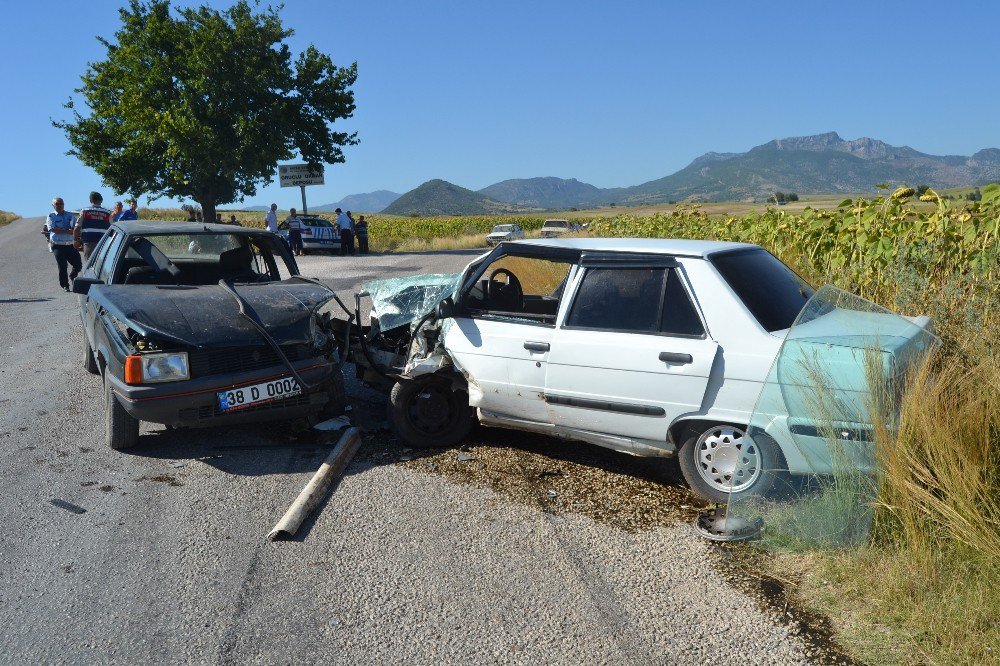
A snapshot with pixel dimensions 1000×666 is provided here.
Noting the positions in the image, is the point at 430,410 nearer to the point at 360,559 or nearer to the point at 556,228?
the point at 360,559

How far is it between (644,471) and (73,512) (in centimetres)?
367

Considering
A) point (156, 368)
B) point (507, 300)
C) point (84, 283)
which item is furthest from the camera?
point (84, 283)

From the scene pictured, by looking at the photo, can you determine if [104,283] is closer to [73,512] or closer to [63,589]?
[73,512]

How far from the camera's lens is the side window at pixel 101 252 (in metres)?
7.35

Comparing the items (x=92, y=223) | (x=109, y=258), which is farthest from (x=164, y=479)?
(x=92, y=223)

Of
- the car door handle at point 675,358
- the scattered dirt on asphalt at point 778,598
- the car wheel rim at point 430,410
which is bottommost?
the scattered dirt on asphalt at point 778,598

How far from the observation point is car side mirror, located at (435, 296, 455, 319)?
18.0 ft

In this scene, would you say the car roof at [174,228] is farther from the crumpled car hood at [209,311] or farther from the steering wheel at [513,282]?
the steering wheel at [513,282]

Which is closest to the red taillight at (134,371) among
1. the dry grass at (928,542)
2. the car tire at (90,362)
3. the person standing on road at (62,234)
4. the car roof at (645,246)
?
the car roof at (645,246)

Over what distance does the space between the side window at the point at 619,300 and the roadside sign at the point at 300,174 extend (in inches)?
1198

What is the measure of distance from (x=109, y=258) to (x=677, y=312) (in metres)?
5.28

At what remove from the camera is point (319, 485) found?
4809 mm

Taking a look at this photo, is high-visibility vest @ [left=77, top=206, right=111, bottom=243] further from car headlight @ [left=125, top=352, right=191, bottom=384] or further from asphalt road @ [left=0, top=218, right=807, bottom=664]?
car headlight @ [left=125, top=352, right=191, bottom=384]

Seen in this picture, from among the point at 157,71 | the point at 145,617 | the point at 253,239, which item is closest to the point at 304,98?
the point at 157,71
